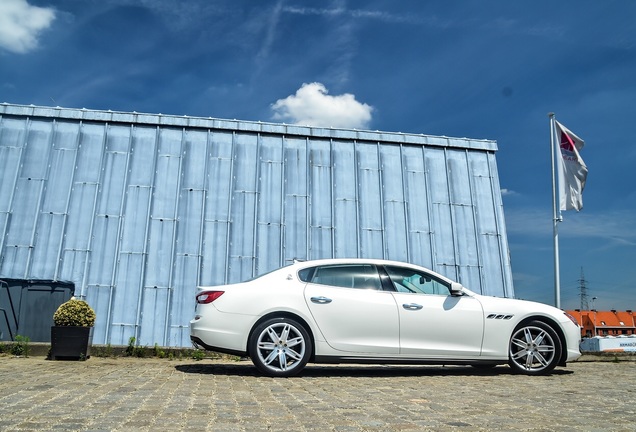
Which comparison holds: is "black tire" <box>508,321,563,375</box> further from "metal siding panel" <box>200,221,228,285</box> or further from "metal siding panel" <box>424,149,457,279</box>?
"metal siding panel" <box>200,221,228,285</box>

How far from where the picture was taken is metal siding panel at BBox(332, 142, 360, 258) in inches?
518

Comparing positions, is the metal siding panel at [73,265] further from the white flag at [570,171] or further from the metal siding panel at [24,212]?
the white flag at [570,171]

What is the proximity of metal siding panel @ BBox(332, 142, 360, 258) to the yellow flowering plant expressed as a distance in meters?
5.68

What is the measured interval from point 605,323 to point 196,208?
24266 millimetres

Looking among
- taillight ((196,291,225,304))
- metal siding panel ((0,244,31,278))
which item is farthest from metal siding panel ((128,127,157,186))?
taillight ((196,291,225,304))

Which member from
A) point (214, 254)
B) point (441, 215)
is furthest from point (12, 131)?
point (441, 215)

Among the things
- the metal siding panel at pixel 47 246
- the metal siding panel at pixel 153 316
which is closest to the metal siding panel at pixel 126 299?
the metal siding panel at pixel 153 316

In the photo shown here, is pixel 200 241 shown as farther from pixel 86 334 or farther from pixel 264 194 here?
pixel 86 334

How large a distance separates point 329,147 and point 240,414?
10941 mm

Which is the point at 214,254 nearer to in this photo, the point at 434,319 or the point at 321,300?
the point at 321,300

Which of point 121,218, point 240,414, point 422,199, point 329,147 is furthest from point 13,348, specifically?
point 422,199

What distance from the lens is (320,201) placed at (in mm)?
13641

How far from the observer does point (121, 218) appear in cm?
1267

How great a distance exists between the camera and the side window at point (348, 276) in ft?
24.3
